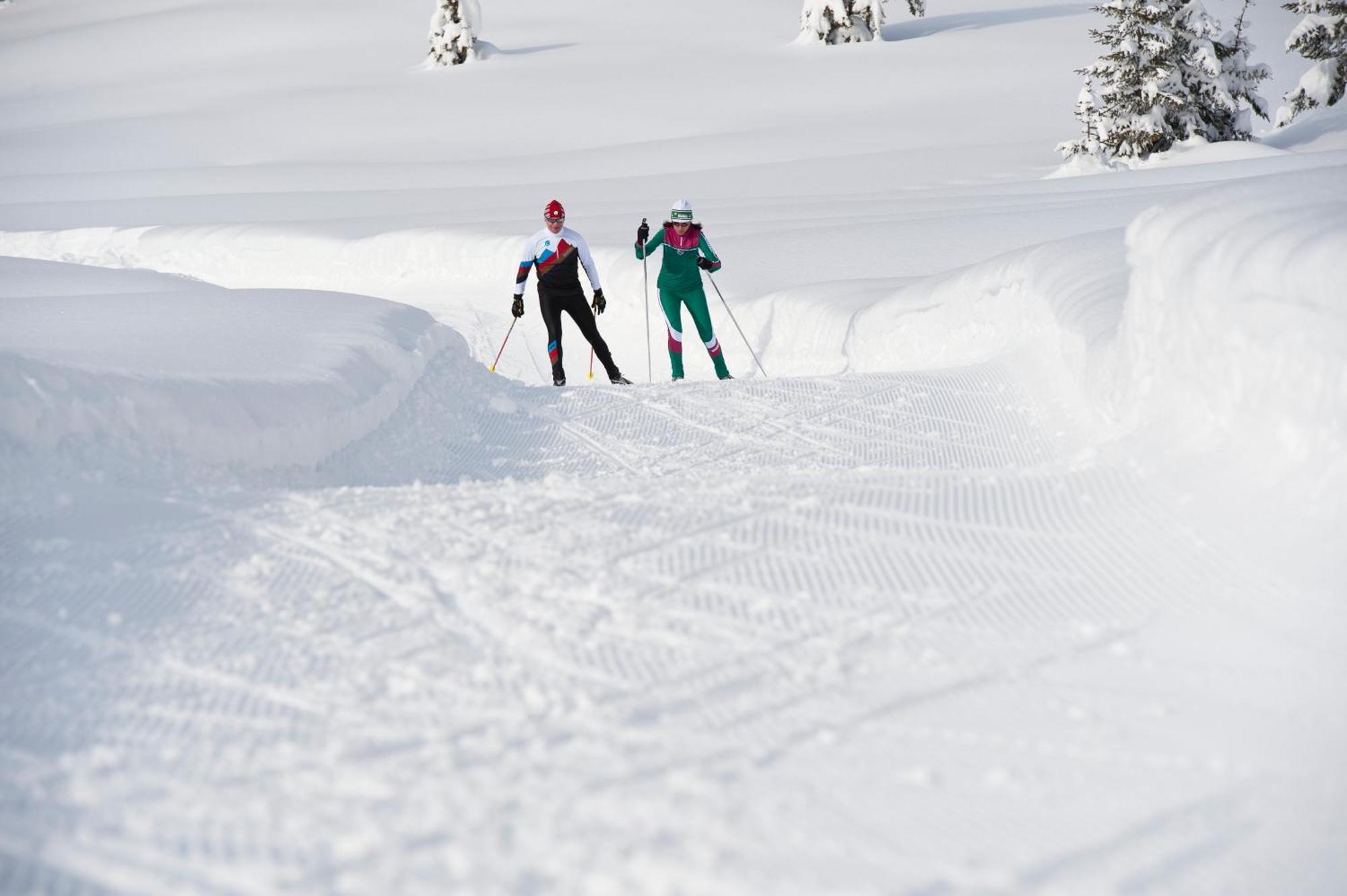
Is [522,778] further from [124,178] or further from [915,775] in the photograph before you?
[124,178]

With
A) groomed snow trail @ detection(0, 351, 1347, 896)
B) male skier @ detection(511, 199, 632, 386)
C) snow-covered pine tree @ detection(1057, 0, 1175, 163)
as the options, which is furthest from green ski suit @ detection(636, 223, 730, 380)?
snow-covered pine tree @ detection(1057, 0, 1175, 163)

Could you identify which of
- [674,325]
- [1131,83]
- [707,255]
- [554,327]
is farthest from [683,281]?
[1131,83]

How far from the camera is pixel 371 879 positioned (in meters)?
2.07

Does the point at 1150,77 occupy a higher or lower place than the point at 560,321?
higher

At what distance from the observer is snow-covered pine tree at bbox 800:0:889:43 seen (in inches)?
1332

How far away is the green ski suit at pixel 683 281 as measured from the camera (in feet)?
30.8

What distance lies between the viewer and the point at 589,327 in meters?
9.70

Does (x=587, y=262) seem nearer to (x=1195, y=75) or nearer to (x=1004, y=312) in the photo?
(x=1004, y=312)

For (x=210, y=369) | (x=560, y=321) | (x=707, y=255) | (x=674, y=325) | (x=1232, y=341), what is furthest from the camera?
(x=674, y=325)

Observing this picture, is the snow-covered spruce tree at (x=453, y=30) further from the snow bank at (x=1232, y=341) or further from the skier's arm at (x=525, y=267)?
the snow bank at (x=1232, y=341)

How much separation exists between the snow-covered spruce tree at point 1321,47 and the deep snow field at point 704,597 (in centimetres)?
1898

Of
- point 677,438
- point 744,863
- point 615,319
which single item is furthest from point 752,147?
point 744,863

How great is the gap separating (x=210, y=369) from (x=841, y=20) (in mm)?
32009

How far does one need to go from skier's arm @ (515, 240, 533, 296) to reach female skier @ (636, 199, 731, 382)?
871 millimetres
